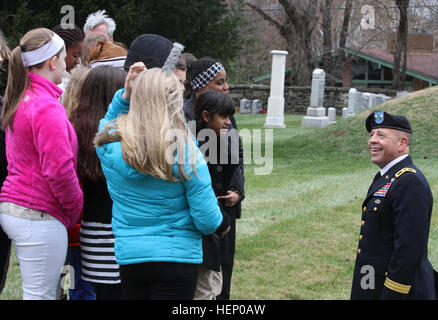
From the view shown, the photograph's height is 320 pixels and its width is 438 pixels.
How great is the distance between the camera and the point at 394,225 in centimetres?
330

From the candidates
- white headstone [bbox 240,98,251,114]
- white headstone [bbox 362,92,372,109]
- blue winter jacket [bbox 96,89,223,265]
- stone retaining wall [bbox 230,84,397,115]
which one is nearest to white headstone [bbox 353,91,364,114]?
white headstone [bbox 362,92,372,109]

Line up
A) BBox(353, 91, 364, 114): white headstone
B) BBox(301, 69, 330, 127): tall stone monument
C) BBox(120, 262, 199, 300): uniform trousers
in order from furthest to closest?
BBox(353, 91, 364, 114): white headstone → BBox(301, 69, 330, 127): tall stone monument → BBox(120, 262, 199, 300): uniform trousers

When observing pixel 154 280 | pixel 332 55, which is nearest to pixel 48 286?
pixel 154 280

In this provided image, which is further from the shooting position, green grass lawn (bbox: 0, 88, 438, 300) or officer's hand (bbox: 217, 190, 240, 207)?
green grass lawn (bbox: 0, 88, 438, 300)

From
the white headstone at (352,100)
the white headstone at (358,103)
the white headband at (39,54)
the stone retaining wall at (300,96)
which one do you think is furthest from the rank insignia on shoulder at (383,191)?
the stone retaining wall at (300,96)

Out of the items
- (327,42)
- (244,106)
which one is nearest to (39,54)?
(244,106)

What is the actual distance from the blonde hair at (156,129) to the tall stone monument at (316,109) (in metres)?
22.3

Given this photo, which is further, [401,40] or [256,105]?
[401,40]

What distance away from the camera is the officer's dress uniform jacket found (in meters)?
3.18

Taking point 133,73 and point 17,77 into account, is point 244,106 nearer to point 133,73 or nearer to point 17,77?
point 17,77

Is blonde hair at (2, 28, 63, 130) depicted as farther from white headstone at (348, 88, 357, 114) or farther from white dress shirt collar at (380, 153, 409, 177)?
white headstone at (348, 88, 357, 114)

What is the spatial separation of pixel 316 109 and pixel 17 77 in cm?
2283

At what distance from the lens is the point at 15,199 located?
3.33 metres

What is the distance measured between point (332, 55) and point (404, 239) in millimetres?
37745
